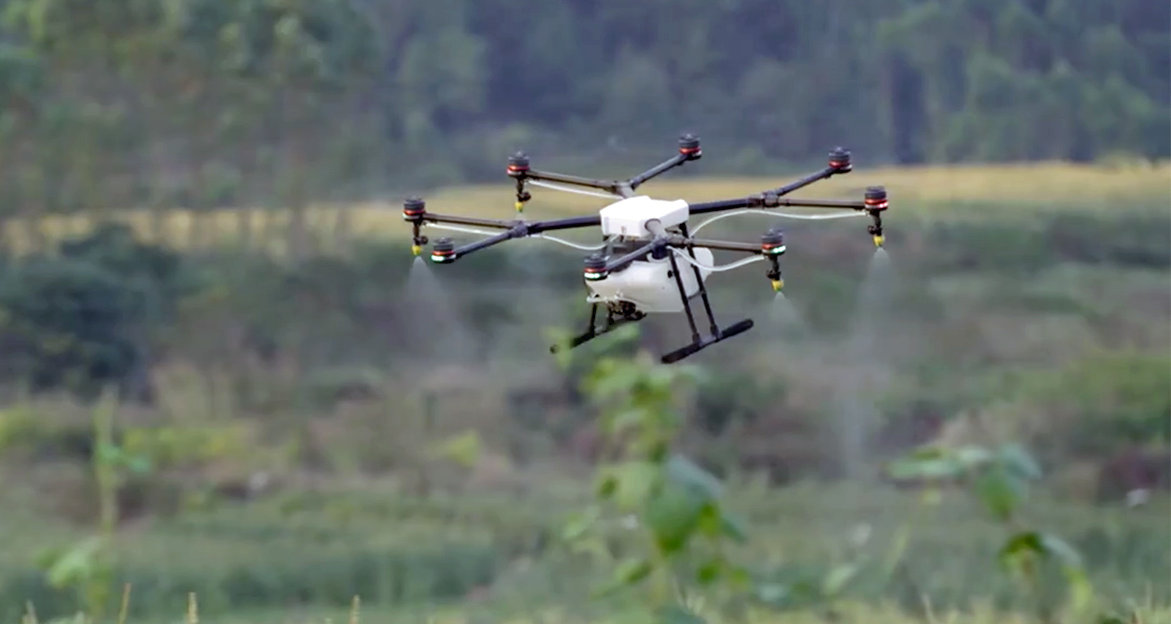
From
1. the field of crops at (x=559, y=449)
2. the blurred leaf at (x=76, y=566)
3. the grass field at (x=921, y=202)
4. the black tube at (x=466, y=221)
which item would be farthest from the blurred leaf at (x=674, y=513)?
the field of crops at (x=559, y=449)

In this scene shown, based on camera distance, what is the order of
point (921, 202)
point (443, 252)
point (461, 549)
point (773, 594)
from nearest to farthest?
point (443, 252) → point (773, 594) → point (921, 202) → point (461, 549)

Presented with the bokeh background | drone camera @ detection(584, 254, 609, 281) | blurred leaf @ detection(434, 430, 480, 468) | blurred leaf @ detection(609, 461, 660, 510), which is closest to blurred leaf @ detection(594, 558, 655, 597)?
blurred leaf @ detection(609, 461, 660, 510)

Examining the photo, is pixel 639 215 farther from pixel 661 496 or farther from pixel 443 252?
pixel 661 496

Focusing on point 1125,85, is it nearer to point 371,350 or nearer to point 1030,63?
point 1030,63

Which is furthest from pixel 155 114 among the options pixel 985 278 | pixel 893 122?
pixel 985 278

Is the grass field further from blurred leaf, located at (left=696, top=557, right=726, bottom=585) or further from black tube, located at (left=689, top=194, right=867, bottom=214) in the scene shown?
black tube, located at (left=689, top=194, right=867, bottom=214)

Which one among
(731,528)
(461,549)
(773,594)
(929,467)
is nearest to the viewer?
(929,467)

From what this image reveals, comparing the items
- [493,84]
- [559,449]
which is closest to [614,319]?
[493,84]
